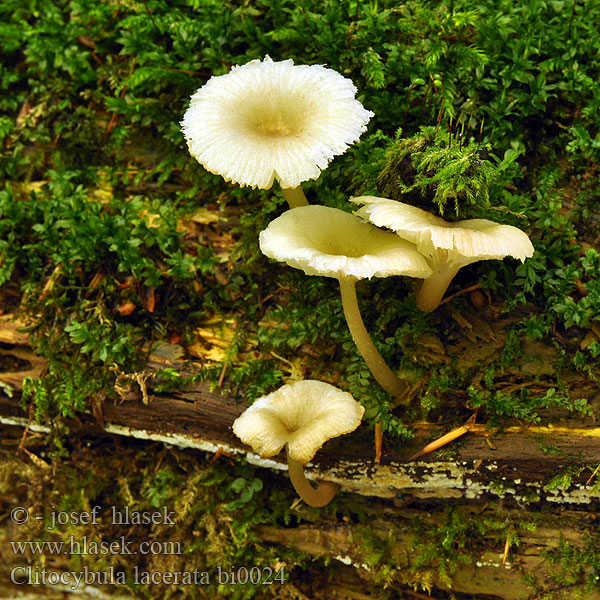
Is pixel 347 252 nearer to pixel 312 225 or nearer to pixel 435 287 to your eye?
pixel 312 225

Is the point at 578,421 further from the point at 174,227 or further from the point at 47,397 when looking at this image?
the point at 47,397

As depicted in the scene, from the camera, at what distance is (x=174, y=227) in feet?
11.1

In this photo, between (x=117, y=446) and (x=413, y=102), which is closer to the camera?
(x=413, y=102)

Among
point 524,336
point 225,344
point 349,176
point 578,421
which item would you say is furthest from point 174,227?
point 578,421

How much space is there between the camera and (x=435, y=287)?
2.73 m

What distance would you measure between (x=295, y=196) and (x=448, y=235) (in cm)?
102

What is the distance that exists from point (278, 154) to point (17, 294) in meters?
2.18

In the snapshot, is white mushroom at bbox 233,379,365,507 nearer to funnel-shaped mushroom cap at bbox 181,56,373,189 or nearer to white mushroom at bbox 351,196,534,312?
white mushroom at bbox 351,196,534,312

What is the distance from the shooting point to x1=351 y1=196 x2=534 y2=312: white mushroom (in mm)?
2137

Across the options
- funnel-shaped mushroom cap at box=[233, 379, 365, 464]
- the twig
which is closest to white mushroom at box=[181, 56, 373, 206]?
funnel-shaped mushroom cap at box=[233, 379, 365, 464]

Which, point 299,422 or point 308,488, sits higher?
point 299,422

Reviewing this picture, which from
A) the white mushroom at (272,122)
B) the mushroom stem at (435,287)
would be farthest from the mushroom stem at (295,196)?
the mushroom stem at (435,287)

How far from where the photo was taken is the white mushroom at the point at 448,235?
7.01 feet

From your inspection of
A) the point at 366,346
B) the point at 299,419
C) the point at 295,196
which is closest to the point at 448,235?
the point at 366,346
